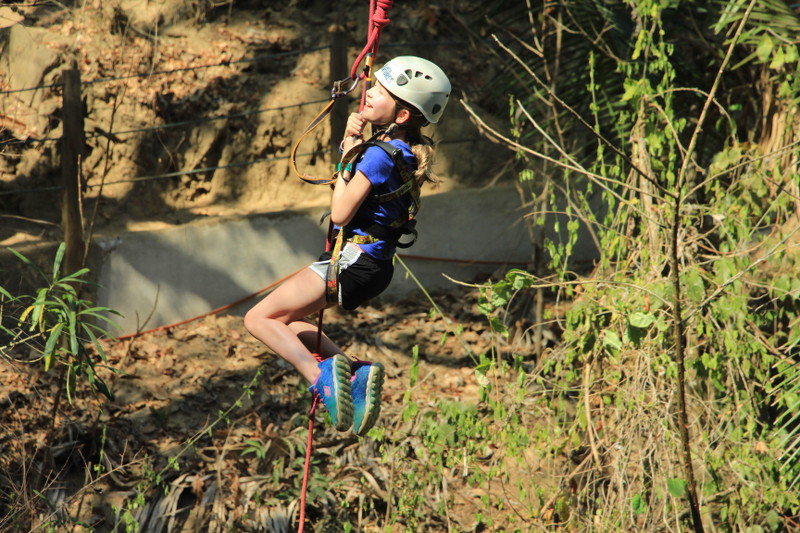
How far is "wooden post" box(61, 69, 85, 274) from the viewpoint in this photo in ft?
23.3

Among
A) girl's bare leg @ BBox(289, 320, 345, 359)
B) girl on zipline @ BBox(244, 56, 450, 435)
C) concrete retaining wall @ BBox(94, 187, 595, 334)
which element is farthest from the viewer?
concrete retaining wall @ BBox(94, 187, 595, 334)

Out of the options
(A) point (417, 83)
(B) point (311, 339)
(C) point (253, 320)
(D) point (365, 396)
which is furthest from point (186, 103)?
(D) point (365, 396)

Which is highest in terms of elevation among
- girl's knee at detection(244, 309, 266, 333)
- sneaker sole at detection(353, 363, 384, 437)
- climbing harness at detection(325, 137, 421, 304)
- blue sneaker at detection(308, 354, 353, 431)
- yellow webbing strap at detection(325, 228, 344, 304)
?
climbing harness at detection(325, 137, 421, 304)

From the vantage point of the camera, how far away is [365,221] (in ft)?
12.8

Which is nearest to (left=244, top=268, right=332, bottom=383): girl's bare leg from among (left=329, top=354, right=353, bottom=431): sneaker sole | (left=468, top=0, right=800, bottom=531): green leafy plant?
(left=329, top=354, right=353, bottom=431): sneaker sole

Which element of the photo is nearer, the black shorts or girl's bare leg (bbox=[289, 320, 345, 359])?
the black shorts

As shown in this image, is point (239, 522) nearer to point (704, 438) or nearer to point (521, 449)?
point (521, 449)

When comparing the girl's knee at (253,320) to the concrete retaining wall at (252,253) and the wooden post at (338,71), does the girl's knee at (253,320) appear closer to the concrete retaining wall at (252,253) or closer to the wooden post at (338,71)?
the concrete retaining wall at (252,253)

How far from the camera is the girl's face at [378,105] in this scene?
3.83m

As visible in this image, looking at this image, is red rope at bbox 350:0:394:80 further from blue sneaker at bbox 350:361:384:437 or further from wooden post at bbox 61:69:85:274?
wooden post at bbox 61:69:85:274

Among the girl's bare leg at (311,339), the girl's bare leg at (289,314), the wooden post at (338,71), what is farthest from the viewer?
the wooden post at (338,71)

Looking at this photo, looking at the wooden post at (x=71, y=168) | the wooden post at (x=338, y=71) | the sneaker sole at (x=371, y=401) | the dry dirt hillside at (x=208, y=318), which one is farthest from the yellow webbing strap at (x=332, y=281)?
the wooden post at (x=338, y=71)

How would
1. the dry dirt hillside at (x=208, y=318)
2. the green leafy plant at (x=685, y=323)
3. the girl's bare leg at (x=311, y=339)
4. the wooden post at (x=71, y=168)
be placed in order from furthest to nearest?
the wooden post at (x=71, y=168) → the dry dirt hillside at (x=208, y=318) → the green leafy plant at (x=685, y=323) → the girl's bare leg at (x=311, y=339)

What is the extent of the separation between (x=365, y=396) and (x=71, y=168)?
166 inches
